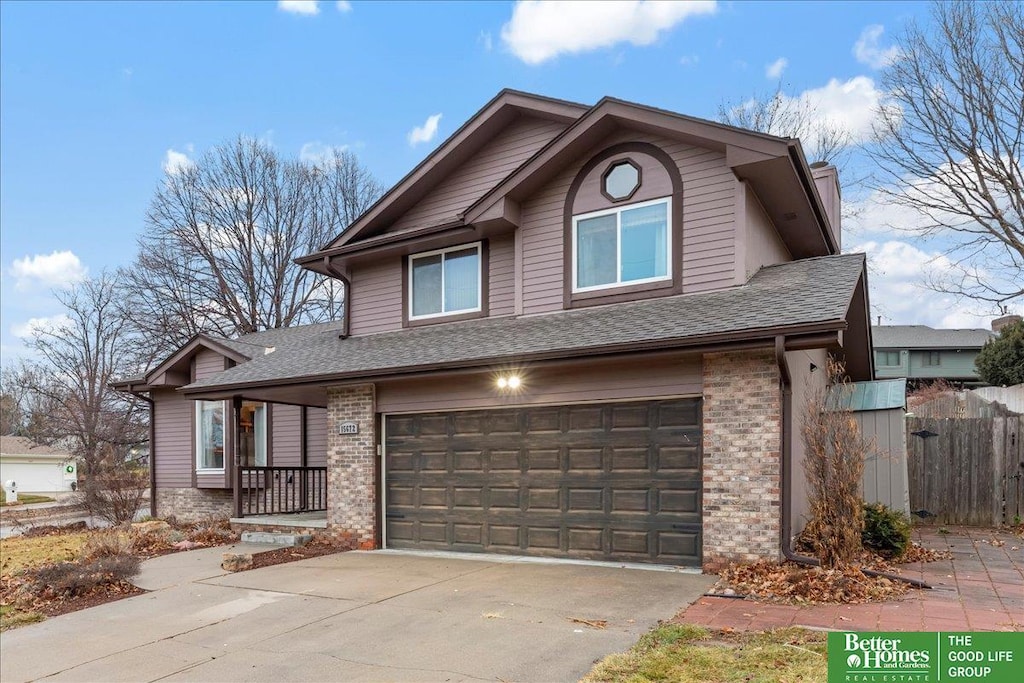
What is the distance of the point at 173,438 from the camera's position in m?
16.9

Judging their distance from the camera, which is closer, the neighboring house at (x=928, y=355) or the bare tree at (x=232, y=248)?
the bare tree at (x=232, y=248)

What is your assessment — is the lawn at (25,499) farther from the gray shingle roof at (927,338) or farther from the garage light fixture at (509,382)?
the gray shingle roof at (927,338)

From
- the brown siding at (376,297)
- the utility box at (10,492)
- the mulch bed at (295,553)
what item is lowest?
the utility box at (10,492)

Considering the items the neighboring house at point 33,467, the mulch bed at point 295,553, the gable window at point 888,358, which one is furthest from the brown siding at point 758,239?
the gable window at point 888,358

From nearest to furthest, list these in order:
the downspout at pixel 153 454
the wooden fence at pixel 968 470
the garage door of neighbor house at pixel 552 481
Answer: the garage door of neighbor house at pixel 552 481
the wooden fence at pixel 968 470
the downspout at pixel 153 454

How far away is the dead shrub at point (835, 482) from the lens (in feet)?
22.9

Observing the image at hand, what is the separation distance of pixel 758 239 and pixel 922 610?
527 cm

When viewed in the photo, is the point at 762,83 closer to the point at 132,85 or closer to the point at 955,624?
the point at 132,85

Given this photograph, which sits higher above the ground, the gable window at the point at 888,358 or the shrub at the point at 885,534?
the gable window at the point at 888,358

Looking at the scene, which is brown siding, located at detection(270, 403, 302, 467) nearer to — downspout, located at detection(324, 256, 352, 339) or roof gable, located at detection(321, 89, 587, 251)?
downspout, located at detection(324, 256, 352, 339)

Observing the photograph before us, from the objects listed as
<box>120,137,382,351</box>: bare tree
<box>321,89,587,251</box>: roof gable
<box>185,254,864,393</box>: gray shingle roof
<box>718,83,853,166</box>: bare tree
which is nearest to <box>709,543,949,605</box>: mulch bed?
<box>185,254,864,393</box>: gray shingle roof

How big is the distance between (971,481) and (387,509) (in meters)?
9.90

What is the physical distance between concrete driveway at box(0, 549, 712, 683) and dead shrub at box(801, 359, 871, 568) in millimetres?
1391

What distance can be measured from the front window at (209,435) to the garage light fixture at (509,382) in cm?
932
